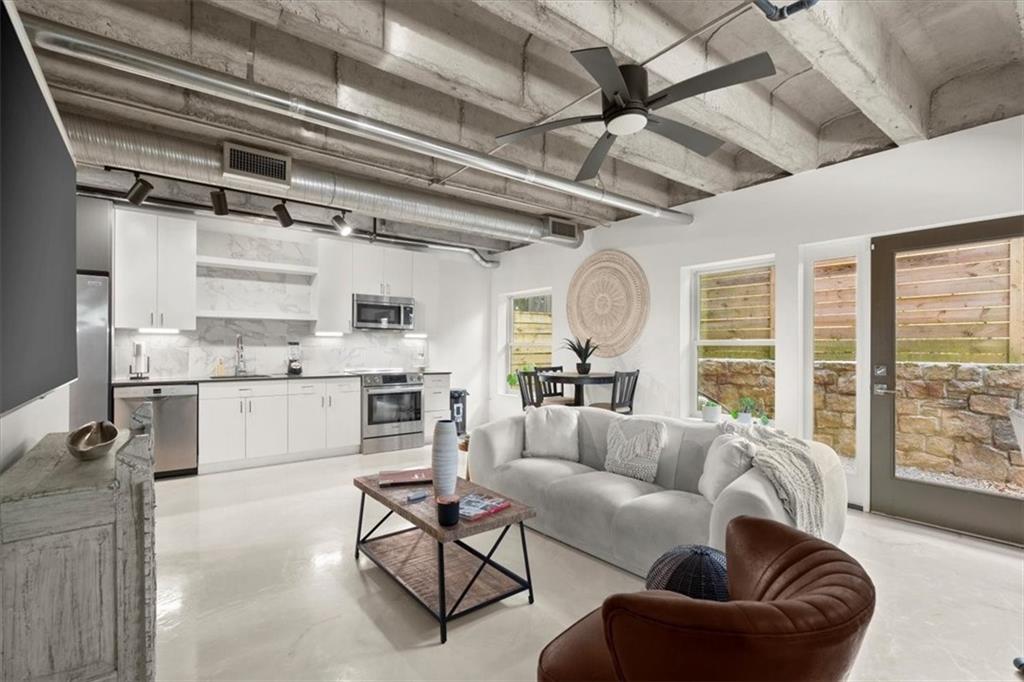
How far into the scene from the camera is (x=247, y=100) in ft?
8.70

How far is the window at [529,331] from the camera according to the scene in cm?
711

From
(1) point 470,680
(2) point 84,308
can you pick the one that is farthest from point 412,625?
(2) point 84,308

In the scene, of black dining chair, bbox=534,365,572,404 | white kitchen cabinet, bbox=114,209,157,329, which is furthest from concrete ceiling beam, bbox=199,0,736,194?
white kitchen cabinet, bbox=114,209,157,329

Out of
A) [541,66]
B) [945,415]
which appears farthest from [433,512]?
[945,415]

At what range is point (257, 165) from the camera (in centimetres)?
375

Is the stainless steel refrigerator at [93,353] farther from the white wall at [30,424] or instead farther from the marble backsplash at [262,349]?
the white wall at [30,424]

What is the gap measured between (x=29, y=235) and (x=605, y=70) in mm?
2195

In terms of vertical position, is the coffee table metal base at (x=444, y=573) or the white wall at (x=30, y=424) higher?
the white wall at (x=30, y=424)

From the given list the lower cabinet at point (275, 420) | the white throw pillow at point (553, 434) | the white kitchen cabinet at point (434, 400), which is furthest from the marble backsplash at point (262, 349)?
the white throw pillow at point (553, 434)

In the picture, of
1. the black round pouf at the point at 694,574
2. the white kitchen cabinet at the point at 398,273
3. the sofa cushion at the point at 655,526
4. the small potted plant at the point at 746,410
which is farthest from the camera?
the white kitchen cabinet at the point at 398,273

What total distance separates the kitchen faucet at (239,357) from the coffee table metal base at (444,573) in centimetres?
338

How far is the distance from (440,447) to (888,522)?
3470 millimetres

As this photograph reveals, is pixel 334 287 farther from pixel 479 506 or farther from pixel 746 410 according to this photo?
pixel 746 410

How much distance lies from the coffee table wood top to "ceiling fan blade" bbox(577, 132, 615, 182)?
79.8 inches
